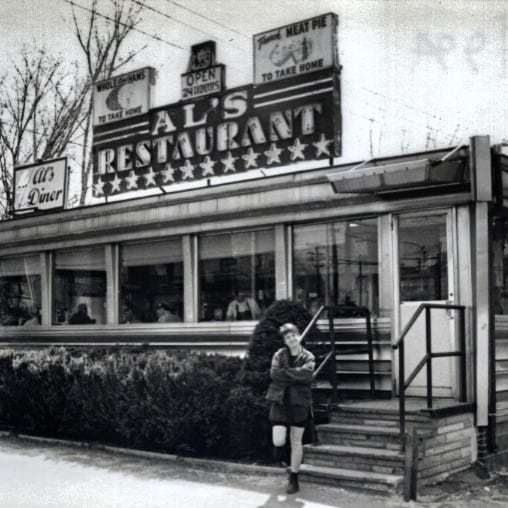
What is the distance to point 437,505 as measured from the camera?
745cm

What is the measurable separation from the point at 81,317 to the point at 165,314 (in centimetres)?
204

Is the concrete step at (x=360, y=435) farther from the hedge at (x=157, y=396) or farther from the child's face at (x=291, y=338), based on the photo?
the child's face at (x=291, y=338)

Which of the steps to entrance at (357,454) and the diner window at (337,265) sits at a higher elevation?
the diner window at (337,265)

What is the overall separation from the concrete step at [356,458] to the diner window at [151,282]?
393 centimetres

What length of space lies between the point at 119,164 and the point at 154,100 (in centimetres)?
132

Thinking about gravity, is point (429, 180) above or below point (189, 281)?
above

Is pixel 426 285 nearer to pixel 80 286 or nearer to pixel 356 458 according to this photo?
pixel 356 458

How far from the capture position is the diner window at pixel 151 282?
12.0 metres

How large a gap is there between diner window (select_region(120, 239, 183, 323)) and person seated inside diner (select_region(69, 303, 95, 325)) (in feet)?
2.77

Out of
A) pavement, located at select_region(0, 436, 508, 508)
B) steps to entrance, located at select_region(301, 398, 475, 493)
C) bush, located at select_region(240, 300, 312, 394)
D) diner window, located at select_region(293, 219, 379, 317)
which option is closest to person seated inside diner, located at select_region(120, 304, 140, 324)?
pavement, located at select_region(0, 436, 508, 508)

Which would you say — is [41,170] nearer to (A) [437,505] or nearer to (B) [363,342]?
(B) [363,342]

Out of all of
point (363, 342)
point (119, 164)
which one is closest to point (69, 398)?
point (363, 342)

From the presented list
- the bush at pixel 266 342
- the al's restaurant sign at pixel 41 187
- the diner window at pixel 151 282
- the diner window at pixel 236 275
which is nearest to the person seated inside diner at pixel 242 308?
the diner window at pixel 236 275

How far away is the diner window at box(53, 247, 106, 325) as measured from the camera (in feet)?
43.2
